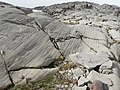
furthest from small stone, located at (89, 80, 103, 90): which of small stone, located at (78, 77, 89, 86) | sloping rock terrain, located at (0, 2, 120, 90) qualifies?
small stone, located at (78, 77, 89, 86)

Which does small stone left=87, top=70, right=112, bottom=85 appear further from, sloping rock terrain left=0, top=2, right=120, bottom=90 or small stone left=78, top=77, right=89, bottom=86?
small stone left=78, top=77, right=89, bottom=86

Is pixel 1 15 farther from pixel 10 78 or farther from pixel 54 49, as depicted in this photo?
pixel 10 78

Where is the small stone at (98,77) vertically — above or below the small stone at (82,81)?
below

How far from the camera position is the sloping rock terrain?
40.6 feet

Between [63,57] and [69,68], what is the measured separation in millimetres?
1649

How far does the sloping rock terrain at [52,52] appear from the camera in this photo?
1239 cm

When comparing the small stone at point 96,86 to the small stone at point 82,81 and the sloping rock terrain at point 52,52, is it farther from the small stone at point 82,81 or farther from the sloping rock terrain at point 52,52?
the small stone at point 82,81

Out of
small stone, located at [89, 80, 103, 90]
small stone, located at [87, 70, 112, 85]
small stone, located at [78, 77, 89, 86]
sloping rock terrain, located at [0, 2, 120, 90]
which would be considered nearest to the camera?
small stone, located at [89, 80, 103, 90]

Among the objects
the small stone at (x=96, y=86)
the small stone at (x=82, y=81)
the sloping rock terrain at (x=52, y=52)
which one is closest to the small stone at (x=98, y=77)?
the sloping rock terrain at (x=52, y=52)

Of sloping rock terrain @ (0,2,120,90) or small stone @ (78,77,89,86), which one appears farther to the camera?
sloping rock terrain @ (0,2,120,90)

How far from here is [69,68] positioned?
1346cm

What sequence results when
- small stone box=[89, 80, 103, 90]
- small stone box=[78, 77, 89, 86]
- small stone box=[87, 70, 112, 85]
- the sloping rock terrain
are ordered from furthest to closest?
the sloping rock terrain, small stone box=[87, 70, 112, 85], small stone box=[78, 77, 89, 86], small stone box=[89, 80, 103, 90]

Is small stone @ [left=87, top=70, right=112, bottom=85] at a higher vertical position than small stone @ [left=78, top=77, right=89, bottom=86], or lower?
lower

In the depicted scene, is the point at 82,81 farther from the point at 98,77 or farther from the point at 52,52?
the point at 52,52
